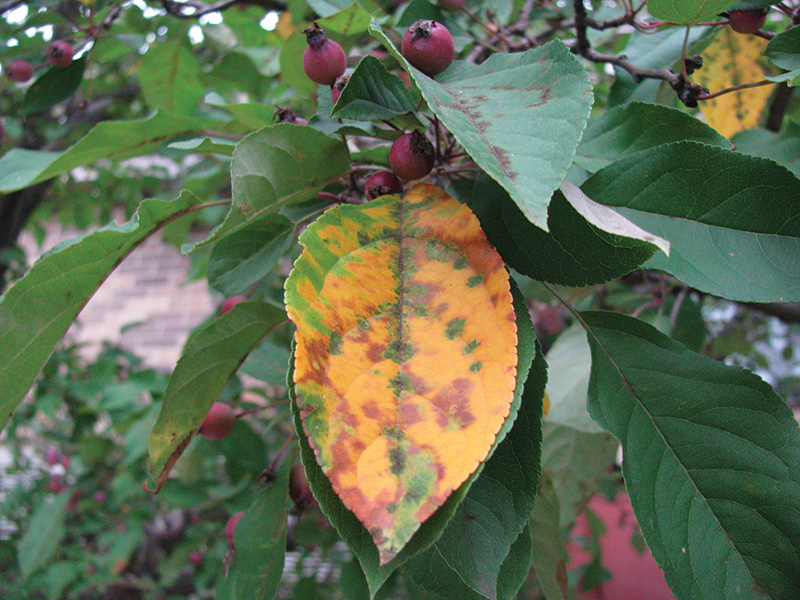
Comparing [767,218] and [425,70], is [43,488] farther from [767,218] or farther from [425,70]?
[767,218]

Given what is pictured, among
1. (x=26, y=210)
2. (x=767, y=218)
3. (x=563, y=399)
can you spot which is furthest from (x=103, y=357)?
(x=767, y=218)

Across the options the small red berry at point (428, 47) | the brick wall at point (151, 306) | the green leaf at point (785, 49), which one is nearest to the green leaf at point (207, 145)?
the small red berry at point (428, 47)

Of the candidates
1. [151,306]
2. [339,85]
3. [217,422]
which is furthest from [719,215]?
[151,306]

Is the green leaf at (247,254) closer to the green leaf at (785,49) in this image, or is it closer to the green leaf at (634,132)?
the green leaf at (634,132)

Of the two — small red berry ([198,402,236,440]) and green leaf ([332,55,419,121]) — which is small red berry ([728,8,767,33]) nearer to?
green leaf ([332,55,419,121])

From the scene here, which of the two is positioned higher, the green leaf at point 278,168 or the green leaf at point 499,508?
the green leaf at point 278,168

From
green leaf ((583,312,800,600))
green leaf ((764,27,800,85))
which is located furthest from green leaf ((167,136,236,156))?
green leaf ((764,27,800,85))

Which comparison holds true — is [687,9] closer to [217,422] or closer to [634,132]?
[634,132]
